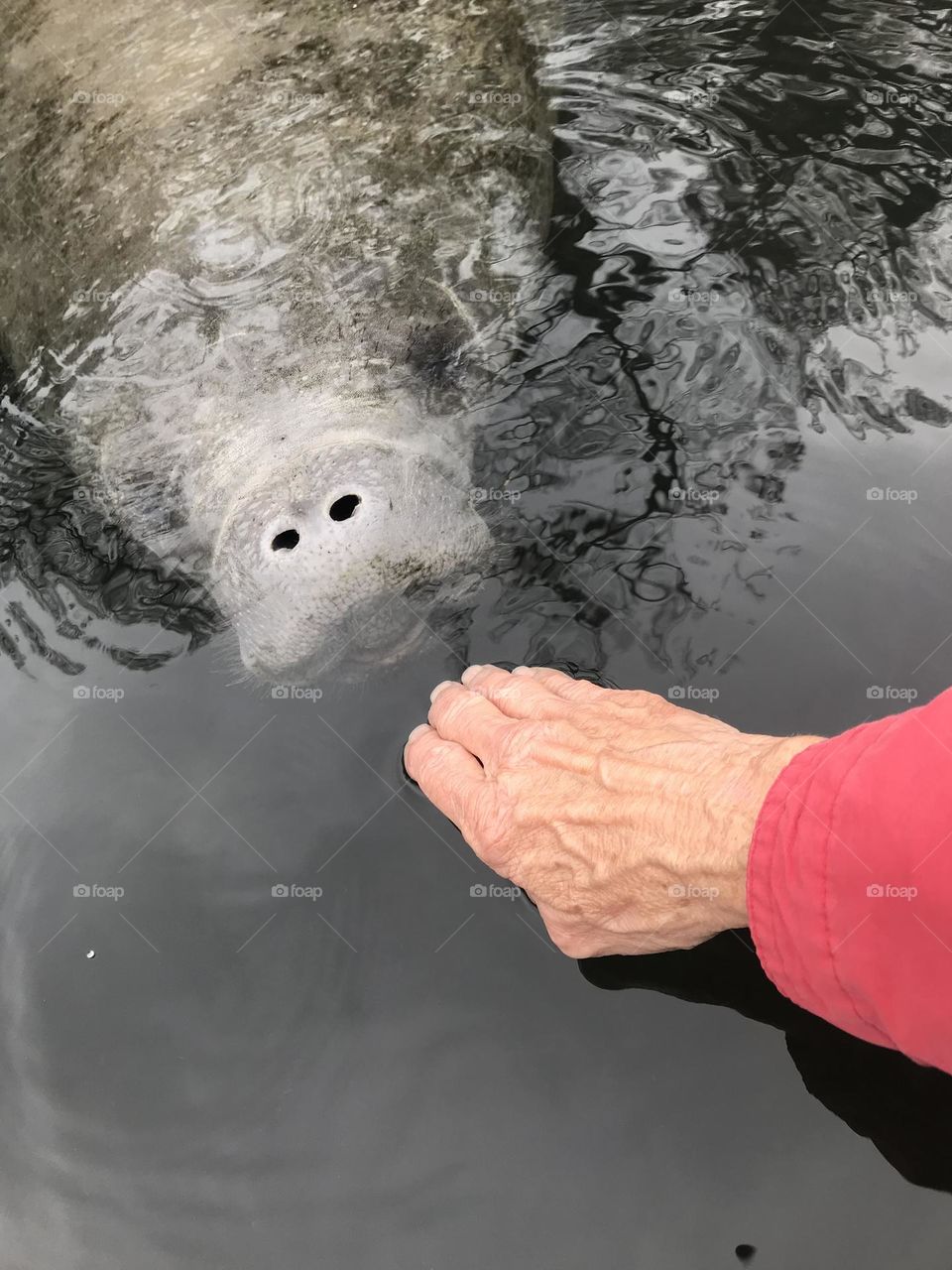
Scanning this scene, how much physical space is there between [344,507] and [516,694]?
0.69 meters

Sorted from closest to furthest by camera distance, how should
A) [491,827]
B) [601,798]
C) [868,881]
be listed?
[868,881] < [601,798] < [491,827]

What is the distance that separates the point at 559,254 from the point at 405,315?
2.73 ft

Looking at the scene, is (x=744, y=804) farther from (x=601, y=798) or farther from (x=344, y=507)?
(x=344, y=507)

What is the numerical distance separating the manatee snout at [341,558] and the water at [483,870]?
12 centimetres

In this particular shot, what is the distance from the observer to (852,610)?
2.55 metres

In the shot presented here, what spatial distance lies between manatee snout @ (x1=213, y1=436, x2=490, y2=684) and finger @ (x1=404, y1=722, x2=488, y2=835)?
270mm

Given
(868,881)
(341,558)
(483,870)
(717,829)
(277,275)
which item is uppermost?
(277,275)

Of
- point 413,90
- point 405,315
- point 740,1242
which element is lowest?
point 740,1242

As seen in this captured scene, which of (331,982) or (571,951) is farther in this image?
(331,982)

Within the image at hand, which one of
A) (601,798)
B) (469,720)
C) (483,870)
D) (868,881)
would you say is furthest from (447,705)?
(868,881)

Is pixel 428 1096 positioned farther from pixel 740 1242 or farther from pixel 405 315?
pixel 405 315

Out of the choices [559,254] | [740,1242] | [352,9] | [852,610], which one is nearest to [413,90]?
[352,9]

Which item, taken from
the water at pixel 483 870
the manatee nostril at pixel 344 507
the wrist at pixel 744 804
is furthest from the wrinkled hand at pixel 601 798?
the manatee nostril at pixel 344 507

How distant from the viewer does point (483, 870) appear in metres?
2.34
